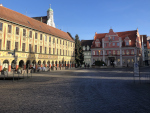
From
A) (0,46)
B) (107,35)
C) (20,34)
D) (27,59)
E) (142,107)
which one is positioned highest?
(107,35)

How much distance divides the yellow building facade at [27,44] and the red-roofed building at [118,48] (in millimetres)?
19492

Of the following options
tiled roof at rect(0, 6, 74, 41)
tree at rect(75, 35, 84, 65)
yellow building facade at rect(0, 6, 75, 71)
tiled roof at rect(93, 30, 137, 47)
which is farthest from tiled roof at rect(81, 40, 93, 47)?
tiled roof at rect(0, 6, 74, 41)

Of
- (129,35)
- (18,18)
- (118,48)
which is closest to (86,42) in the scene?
(118,48)

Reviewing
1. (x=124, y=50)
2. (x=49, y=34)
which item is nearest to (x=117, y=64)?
(x=124, y=50)

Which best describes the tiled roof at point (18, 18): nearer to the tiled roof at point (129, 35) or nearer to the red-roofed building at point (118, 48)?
the red-roofed building at point (118, 48)

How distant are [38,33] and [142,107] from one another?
3545 centimetres

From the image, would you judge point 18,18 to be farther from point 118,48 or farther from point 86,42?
point 86,42

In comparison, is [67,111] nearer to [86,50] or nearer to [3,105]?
[3,105]

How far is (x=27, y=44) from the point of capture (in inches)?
1347

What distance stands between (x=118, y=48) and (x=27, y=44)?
40244 millimetres

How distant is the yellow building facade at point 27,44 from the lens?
28.9m

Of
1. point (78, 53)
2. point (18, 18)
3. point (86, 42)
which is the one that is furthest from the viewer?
point (86, 42)

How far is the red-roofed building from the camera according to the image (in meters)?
58.7

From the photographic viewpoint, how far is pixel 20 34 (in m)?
32.3
